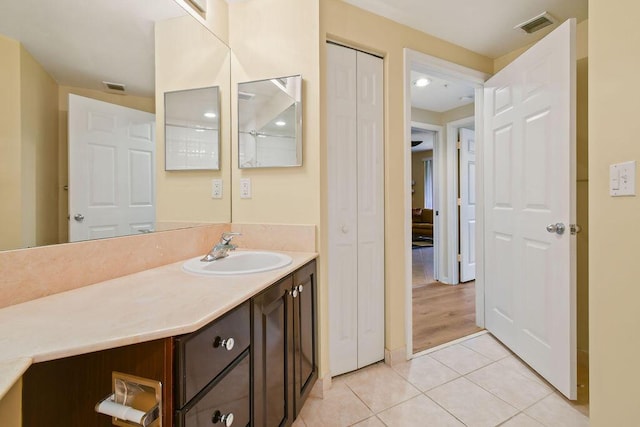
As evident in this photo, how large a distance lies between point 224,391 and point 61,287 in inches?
24.5

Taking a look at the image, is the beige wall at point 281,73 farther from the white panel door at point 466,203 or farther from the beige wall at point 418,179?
the beige wall at point 418,179

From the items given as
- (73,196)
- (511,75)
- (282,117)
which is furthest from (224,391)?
(511,75)

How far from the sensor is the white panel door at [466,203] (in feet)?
11.7

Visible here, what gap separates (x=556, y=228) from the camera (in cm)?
158

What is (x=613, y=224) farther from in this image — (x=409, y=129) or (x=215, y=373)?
(x=215, y=373)

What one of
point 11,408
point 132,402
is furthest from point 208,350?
point 11,408

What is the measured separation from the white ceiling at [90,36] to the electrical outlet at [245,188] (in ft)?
2.08

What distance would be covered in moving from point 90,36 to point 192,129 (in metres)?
0.60

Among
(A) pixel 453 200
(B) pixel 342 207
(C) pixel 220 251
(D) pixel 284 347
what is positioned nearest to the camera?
(D) pixel 284 347

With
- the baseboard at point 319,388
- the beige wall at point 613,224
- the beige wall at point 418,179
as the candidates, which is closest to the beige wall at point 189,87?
the baseboard at point 319,388

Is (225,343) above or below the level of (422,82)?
below

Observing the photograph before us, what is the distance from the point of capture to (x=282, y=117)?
1615 mm

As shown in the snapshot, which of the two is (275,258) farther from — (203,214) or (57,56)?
(57,56)

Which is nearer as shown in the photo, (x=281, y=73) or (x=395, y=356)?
(x=281, y=73)
